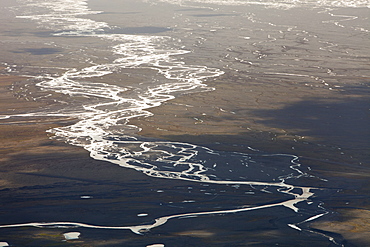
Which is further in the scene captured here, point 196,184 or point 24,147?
point 24,147

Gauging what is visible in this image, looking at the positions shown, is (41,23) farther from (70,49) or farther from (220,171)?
(220,171)

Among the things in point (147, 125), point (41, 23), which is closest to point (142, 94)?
point (147, 125)

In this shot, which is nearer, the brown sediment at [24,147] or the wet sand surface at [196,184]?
the wet sand surface at [196,184]

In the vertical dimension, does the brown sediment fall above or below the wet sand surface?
above


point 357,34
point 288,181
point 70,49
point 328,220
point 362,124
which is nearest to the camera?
point 328,220

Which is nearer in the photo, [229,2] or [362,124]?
[362,124]

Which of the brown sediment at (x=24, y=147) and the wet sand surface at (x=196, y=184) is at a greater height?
the brown sediment at (x=24, y=147)

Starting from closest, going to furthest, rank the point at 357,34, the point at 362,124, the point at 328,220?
the point at 328,220 < the point at 362,124 < the point at 357,34

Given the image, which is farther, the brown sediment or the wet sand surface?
the brown sediment
